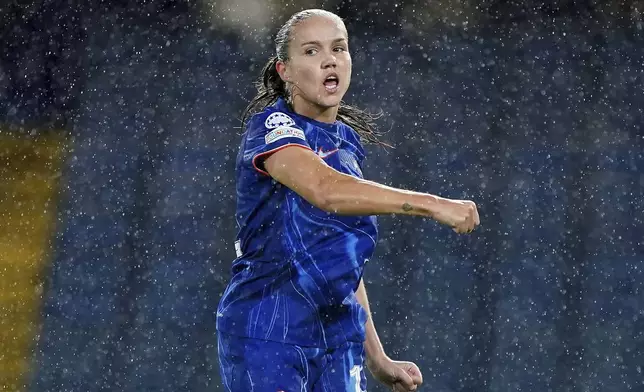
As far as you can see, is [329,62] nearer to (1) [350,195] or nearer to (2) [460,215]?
(1) [350,195]

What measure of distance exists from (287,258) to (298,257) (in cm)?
3

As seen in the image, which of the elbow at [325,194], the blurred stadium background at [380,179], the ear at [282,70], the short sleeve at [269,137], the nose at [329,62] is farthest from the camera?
the blurred stadium background at [380,179]

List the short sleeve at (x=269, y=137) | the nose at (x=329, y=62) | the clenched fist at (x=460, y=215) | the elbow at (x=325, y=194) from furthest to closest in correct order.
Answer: the nose at (x=329, y=62) < the short sleeve at (x=269, y=137) < the elbow at (x=325, y=194) < the clenched fist at (x=460, y=215)

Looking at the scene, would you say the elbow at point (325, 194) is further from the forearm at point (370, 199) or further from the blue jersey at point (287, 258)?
the blue jersey at point (287, 258)

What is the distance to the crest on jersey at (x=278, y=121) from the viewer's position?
96.0 inches

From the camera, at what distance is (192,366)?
4930 mm

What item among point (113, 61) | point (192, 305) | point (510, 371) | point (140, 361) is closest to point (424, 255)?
point (510, 371)

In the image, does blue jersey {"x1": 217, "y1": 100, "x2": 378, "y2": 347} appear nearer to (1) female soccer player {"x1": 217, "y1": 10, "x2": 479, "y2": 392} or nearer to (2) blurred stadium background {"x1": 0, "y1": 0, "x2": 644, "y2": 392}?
(1) female soccer player {"x1": 217, "y1": 10, "x2": 479, "y2": 392}

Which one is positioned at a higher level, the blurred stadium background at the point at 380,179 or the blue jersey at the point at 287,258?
the blue jersey at the point at 287,258

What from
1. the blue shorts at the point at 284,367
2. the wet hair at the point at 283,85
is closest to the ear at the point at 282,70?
the wet hair at the point at 283,85

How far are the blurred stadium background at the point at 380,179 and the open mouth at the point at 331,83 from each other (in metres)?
2.39

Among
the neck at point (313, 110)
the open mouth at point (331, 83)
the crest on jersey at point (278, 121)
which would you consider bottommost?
the neck at point (313, 110)

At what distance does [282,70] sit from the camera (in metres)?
2.71

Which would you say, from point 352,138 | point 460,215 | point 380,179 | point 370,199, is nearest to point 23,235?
point 380,179
